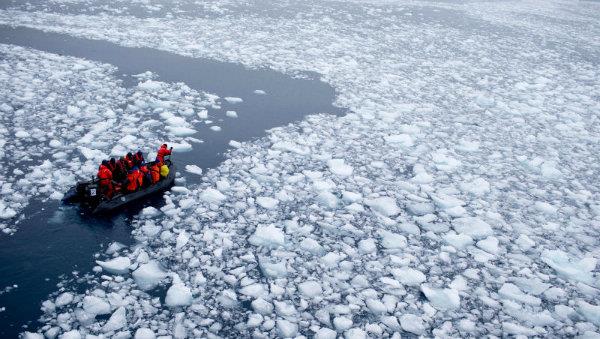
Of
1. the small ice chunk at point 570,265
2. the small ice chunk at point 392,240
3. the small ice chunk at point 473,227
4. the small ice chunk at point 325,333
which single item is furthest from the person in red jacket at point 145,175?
the small ice chunk at point 570,265

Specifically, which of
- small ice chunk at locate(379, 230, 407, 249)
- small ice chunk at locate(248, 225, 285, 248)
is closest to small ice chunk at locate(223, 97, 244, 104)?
small ice chunk at locate(248, 225, 285, 248)

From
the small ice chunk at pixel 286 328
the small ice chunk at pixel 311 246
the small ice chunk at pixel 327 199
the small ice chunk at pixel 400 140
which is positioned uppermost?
the small ice chunk at pixel 400 140

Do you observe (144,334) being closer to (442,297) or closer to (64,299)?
(64,299)

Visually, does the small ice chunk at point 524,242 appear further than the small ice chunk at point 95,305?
Yes

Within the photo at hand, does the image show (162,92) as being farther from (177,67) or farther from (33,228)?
(33,228)

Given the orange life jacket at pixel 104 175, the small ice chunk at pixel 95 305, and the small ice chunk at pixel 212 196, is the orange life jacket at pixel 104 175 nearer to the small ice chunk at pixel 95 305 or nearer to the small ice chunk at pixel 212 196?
the small ice chunk at pixel 212 196

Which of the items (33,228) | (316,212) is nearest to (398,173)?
(316,212)

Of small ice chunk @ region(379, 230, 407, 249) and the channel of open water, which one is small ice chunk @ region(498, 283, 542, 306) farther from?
the channel of open water

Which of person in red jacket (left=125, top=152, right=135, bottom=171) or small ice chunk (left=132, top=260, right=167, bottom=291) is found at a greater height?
person in red jacket (left=125, top=152, right=135, bottom=171)

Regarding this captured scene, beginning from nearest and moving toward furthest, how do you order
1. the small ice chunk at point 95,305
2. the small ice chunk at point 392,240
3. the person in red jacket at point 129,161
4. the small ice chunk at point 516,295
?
the small ice chunk at point 95,305 → the small ice chunk at point 516,295 → the small ice chunk at point 392,240 → the person in red jacket at point 129,161
